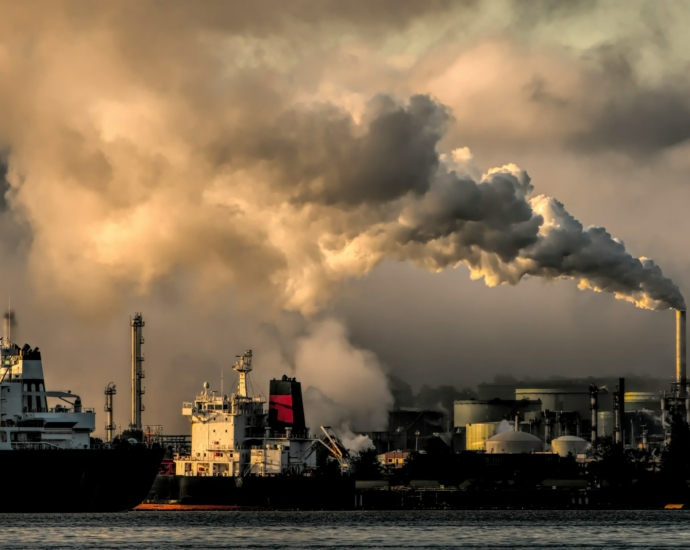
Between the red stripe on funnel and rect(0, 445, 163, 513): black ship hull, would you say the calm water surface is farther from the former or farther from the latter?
the red stripe on funnel

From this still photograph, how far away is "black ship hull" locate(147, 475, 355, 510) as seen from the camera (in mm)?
174875

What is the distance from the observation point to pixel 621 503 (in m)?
194

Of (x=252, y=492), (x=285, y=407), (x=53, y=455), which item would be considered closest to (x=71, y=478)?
(x=53, y=455)

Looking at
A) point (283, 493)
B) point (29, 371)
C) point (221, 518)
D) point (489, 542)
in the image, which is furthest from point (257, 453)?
point (489, 542)

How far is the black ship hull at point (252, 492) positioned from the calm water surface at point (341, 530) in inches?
203

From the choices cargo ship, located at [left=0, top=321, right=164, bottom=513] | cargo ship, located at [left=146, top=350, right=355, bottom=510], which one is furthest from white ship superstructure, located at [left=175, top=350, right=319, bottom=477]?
cargo ship, located at [left=0, top=321, right=164, bottom=513]

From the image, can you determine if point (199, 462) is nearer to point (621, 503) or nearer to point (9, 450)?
point (9, 450)

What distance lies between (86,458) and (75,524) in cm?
988

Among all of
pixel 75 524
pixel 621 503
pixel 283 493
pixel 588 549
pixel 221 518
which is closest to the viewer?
pixel 588 549

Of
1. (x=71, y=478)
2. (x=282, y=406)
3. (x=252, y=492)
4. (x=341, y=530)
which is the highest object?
(x=282, y=406)

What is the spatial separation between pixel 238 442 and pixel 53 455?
130 feet

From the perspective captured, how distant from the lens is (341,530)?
438 ft

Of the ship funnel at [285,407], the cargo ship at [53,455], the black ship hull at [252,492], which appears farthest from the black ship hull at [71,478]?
the ship funnel at [285,407]

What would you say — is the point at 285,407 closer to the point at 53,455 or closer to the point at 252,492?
the point at 252,492
